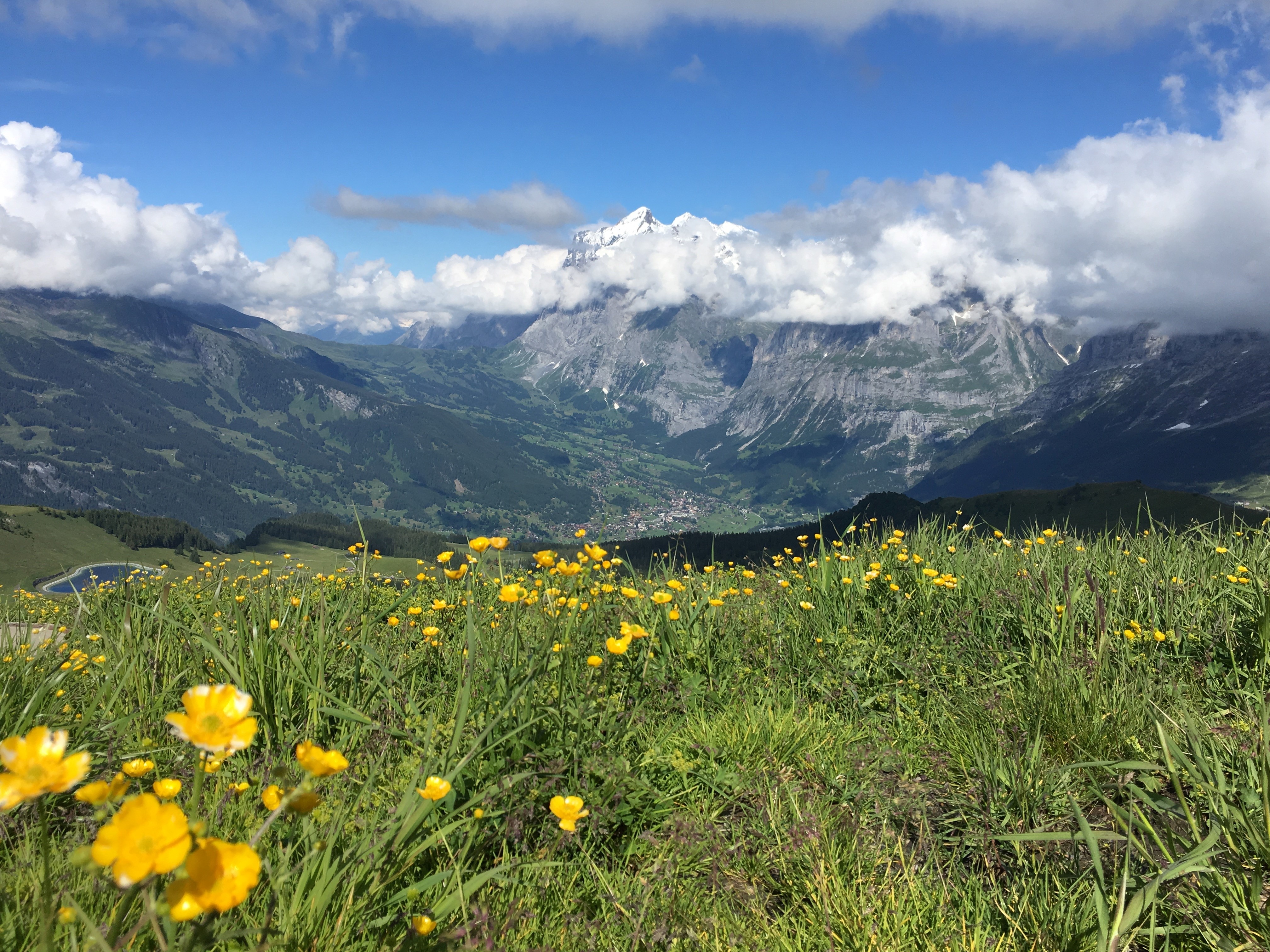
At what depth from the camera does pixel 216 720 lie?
1.66m

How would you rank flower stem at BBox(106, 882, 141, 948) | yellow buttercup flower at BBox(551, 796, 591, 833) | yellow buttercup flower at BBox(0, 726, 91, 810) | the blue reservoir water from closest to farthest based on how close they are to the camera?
yellow buttercup flower at BBox(0, 726, 91, 810), flower stem at BBox(106, 882, 141, 948), yellow buttercup flower at BBox(551, 796, 591, 833), the blue reservoir water

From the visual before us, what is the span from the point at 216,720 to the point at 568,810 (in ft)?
6.19

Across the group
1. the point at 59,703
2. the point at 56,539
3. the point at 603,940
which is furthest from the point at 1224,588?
the point at 56,539

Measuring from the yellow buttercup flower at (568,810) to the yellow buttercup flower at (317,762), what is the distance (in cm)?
134

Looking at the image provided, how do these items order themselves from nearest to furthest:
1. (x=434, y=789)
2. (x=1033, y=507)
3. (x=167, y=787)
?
(x=167, y=787)
(x=434, y=789)
(x=1033, y=507)

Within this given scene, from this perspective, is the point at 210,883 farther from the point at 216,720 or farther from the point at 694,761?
the point at 694,761

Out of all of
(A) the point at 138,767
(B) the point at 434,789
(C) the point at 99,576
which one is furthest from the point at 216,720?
(C) the point at 99,576

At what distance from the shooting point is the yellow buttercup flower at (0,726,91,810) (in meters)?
1.36

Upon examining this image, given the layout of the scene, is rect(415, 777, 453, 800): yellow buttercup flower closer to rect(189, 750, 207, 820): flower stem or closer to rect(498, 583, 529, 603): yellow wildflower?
rect(189, 750, 207, 820): flower stem

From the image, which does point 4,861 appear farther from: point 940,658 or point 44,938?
point 940,658

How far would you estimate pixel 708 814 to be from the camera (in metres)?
4.12

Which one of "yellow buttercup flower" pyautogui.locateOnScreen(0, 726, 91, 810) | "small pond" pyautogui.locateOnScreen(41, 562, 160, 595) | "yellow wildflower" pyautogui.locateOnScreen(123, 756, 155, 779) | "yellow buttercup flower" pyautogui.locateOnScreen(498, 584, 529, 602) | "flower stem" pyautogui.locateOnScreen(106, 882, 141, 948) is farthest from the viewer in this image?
"small pond" pyautogui.locateOnScreen(41, 562, 160, 595)

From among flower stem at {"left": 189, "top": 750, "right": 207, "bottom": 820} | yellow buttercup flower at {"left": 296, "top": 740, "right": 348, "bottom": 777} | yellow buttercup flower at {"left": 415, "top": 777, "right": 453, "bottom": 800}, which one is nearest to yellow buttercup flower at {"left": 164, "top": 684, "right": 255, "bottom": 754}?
flower stem at {"left": 189, "top": 750, "right": 207, "bottom": 820}

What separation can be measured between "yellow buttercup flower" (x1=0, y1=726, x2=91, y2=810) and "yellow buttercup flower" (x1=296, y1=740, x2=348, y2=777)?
1.50 feet
